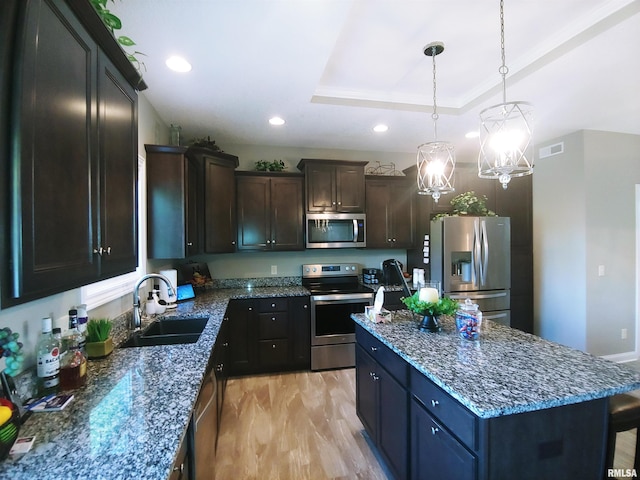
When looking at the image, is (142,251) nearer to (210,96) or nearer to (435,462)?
(210,96)

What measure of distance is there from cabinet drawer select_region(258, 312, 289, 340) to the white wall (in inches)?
134

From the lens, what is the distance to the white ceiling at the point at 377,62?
5.43 feet

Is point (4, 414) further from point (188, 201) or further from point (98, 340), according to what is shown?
point (188, 201)

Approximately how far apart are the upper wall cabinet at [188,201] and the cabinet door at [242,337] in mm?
686

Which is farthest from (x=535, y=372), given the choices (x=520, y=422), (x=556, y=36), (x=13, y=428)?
(x=556, y=36)

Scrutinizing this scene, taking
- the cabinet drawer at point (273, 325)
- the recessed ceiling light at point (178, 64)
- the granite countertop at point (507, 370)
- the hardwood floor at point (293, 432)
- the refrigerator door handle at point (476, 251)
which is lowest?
the hardwood floor at point (293, 432)

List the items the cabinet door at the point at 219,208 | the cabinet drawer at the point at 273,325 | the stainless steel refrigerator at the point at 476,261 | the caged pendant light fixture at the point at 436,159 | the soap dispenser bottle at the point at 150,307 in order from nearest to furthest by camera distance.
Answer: the caged pendant light fixture at the point at 436,159 < the soap dispenser bottle at the point at 150,307 < the cabinet door at the point at 219,208 < the cabinet drawer at the point at 273,325 < the stainless steel refrigerator at the point at 476,261

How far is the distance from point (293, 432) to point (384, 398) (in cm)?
97

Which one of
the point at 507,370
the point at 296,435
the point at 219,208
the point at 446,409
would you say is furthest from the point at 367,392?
the point at 219,208

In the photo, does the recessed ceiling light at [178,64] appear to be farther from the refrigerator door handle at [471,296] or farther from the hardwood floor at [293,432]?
the refrigerator door handle at [471,296]

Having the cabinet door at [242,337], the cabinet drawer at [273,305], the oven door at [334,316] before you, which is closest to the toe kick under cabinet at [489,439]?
the oven door at [334,316]

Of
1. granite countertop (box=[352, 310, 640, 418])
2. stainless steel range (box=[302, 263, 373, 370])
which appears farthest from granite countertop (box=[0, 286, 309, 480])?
stainless steel range (box=[302, 263, 373, 370])

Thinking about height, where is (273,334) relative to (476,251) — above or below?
below

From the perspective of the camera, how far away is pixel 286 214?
3.64 meters
